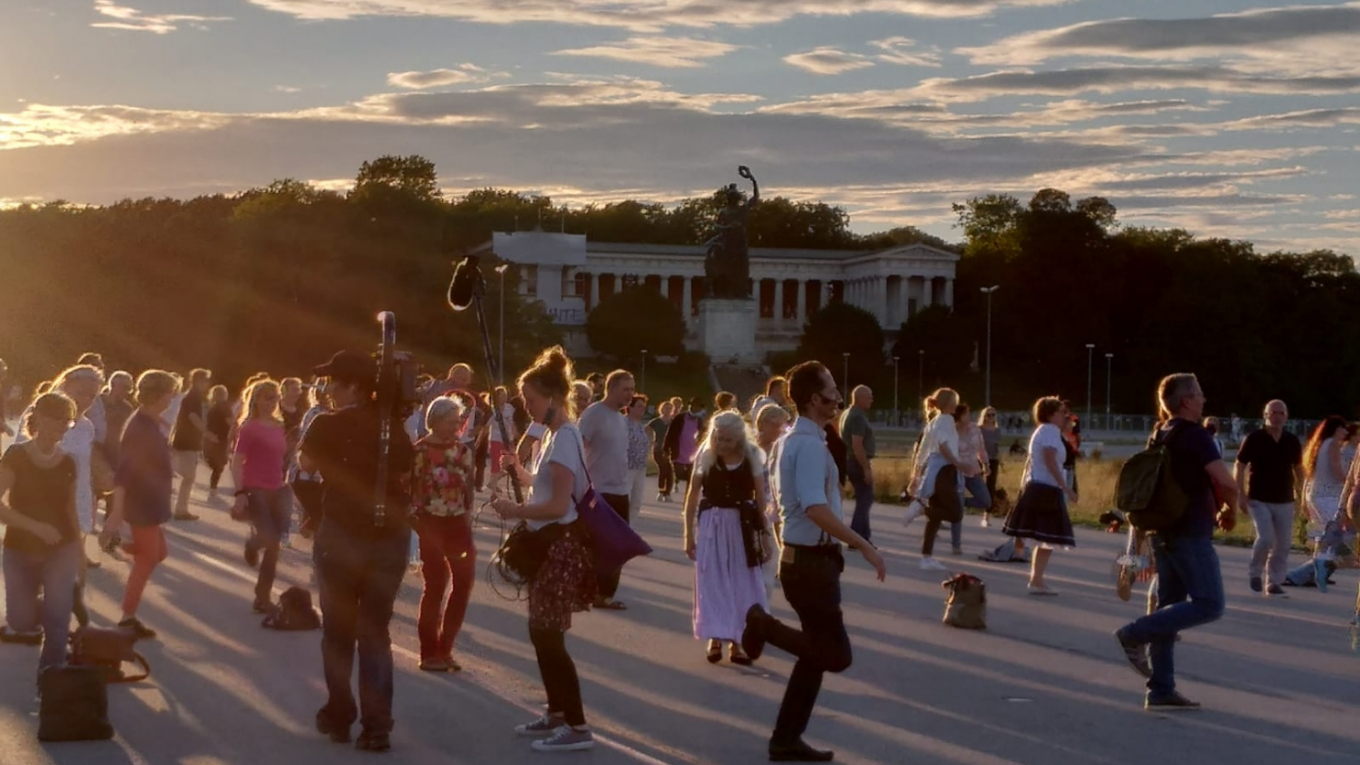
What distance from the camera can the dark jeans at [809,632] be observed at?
8555 mm

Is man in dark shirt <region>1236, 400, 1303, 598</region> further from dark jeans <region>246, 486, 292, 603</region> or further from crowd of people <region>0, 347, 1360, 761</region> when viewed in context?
dark jeans <region>246, 486, 292, 603</region>

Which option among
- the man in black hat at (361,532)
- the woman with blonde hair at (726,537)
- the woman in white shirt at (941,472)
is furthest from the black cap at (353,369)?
the woman in white shirt at (941,472)

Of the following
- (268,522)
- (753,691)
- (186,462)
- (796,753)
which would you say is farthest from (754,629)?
(186,462)

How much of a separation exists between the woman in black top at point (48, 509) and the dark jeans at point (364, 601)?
67.4 inches

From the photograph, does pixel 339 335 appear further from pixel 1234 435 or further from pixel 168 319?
pixel 1234 435

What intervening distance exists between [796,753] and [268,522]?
22.2ft

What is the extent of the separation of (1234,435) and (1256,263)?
37032 mm

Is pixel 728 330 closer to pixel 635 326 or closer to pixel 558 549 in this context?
pixel 635 326

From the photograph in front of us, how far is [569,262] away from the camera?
465ft

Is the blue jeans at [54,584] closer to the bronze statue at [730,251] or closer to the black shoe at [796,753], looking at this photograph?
the black shoe at [796,753]

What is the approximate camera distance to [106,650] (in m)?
10.4

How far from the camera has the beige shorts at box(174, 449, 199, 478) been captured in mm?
24453

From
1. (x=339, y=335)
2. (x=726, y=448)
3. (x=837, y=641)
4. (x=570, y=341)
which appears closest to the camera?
(x=837, y=641)

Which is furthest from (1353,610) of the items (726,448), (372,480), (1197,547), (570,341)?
(570,341)
